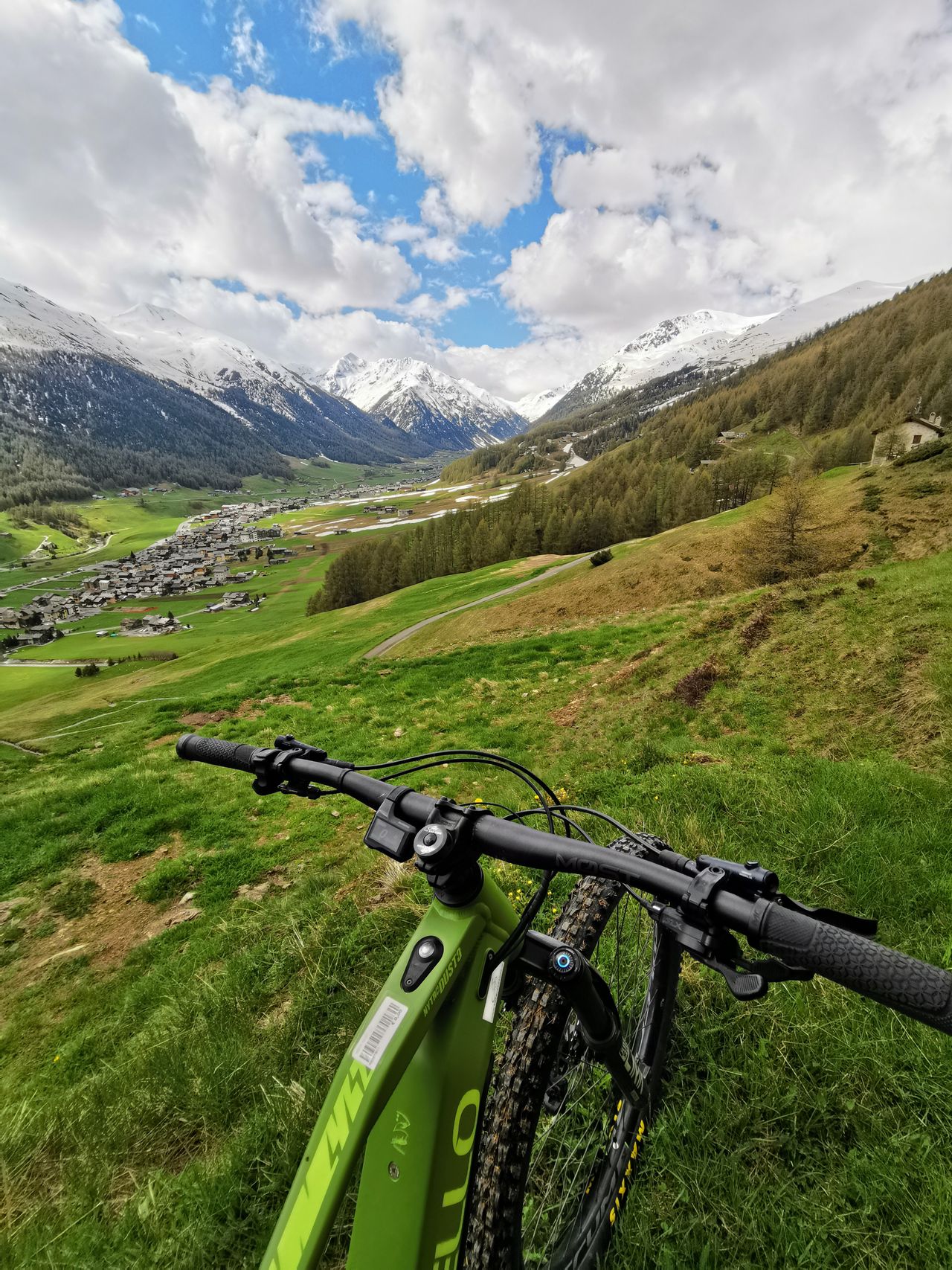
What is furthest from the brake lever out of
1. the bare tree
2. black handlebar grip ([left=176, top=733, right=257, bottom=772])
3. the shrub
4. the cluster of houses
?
the cluster of houses

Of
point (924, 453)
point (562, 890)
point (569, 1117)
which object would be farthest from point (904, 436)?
point (569, 1117)

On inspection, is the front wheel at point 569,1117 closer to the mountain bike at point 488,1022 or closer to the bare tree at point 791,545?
the mountain bike at point 488,1022

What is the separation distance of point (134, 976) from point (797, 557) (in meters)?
28.3

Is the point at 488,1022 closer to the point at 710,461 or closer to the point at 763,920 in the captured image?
the point at 763,920

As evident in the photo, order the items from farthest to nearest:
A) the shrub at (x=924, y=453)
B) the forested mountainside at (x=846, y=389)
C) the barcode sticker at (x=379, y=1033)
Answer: the forested mountainside at (x=846, y=389) → the shrub at (x=924, y=453) → the barcode sticker at (x=379, y=1033)

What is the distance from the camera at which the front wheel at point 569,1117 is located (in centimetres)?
198

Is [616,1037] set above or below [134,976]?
above

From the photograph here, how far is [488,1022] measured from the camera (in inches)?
73.4

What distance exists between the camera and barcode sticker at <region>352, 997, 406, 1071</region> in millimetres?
1569

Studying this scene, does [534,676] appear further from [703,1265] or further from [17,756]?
[17,756]

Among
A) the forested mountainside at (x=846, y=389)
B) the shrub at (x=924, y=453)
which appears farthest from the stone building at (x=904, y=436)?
the shrub at (x=924, y=453)

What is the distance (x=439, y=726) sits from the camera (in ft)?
47.5

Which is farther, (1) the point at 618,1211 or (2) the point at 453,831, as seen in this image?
(1) the point at 618,1211

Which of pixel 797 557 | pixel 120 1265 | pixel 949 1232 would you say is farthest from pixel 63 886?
pixel 797 557
